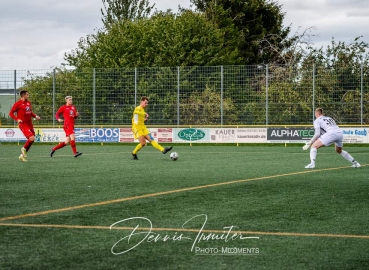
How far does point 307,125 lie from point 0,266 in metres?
26.8

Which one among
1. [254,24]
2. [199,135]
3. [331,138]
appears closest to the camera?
[331,138]

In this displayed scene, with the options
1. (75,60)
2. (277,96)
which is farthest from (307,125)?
(75,60)

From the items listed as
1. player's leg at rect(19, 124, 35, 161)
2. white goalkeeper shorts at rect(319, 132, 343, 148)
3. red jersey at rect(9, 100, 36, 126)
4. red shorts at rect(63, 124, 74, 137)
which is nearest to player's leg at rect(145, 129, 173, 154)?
red shorts at rect(63, 124, 74, 137)

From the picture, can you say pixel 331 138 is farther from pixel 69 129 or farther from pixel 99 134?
pixel 99 134

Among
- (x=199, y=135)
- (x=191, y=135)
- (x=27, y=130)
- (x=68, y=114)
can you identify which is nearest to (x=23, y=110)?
(x=27, y=130)

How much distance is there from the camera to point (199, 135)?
32.9 metres

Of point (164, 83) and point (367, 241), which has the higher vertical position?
point (164, 83)

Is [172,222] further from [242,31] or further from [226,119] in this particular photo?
[242,31]

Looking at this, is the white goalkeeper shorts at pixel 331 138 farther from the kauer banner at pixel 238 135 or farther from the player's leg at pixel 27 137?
the kauer banner at pixel 238 135

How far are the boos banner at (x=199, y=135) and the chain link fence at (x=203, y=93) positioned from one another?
1.14 feet

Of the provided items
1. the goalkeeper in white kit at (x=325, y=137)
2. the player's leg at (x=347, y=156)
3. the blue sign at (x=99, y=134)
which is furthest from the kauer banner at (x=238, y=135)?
the player's leg at (x=347, y=156)

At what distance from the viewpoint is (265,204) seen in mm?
9242

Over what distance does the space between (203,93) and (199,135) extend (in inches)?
78.6

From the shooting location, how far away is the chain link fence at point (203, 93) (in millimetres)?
31453
